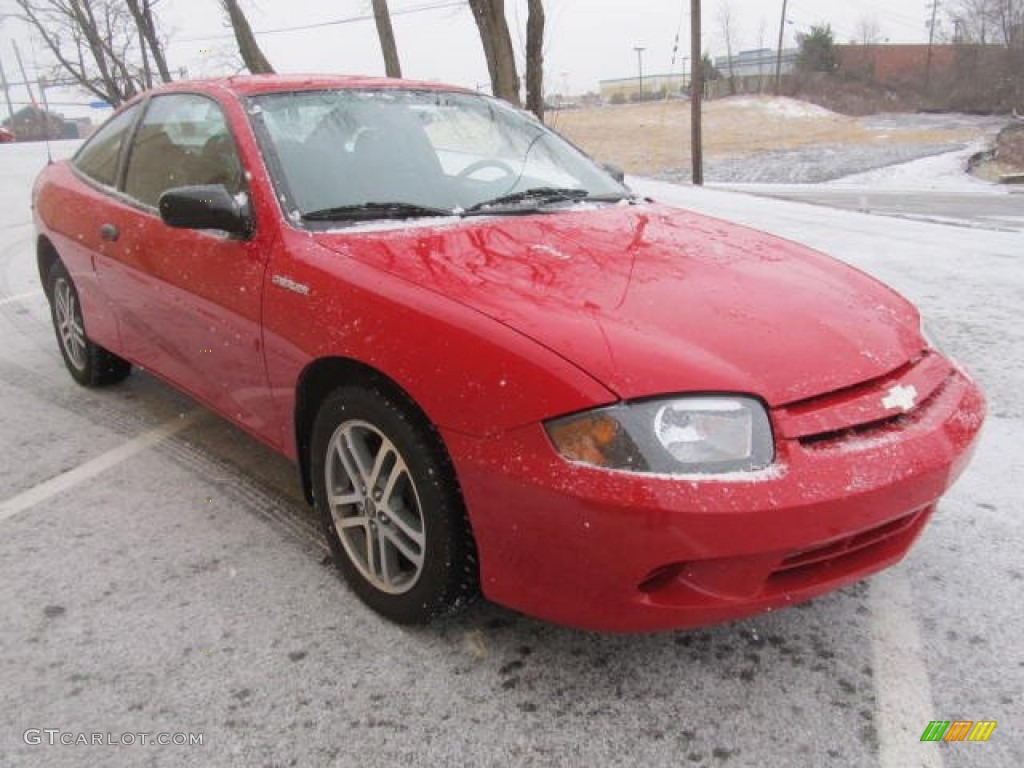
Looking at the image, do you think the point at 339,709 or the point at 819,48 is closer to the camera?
the point at 339,709

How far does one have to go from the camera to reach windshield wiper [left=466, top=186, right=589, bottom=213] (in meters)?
2.81

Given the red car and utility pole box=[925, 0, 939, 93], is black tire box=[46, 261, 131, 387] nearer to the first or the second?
the red car

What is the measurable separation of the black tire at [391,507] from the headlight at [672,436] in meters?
0.41

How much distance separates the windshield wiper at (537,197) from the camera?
9.22ft

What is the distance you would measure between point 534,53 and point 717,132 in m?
30.4

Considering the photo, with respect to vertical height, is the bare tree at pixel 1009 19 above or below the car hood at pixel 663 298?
above

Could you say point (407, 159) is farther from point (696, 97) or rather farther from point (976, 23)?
point (976, 23)

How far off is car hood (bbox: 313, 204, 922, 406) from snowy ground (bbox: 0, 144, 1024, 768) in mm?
739

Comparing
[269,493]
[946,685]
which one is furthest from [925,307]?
[269,493]

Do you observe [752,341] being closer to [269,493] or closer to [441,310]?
[441,310]

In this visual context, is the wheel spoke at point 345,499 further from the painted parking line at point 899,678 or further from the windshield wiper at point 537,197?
the painted parking line at point 899,678

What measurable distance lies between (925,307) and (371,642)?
4435 millimetres

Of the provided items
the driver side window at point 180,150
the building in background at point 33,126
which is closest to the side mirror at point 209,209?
the driver side window at point 180,150

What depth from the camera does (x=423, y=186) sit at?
9.24 feet
